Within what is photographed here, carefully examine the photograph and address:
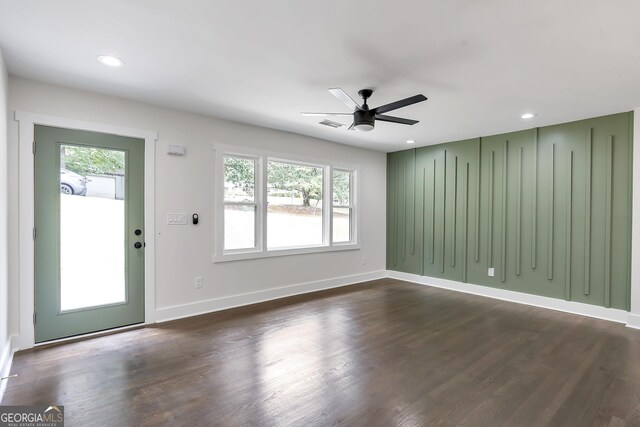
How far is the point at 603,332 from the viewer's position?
11.7 ft

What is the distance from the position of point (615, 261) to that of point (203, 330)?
4.94 meters

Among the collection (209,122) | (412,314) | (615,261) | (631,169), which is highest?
(209,122)

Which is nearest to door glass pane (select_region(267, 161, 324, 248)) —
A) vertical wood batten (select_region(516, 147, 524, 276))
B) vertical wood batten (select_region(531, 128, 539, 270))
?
vertical wood batten (select_region(516, 147, 524, 276))

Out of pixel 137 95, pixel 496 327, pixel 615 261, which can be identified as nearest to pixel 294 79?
pixel 137 95

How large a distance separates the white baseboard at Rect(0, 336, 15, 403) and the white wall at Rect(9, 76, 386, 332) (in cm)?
18

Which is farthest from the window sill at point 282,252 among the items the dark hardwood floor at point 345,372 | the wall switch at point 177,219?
the dark hardwood floor at point 345,372

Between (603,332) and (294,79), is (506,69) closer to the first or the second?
(294,79)

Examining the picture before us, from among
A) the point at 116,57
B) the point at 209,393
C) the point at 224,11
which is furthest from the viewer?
the point at 116,57

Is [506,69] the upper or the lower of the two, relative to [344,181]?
upper

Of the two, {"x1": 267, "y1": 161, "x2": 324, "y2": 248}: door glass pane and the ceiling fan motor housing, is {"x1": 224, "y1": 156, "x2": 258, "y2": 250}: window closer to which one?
{"x1": 267, "y1": 161, "x2": 324, "y2": 248}: door glass pane

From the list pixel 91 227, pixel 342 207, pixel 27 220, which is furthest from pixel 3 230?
pixel 342 207

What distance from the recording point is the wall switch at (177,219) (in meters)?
3.88

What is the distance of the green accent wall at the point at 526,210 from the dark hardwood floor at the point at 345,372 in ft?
2.41

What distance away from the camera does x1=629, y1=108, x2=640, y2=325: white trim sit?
12.3 ft
